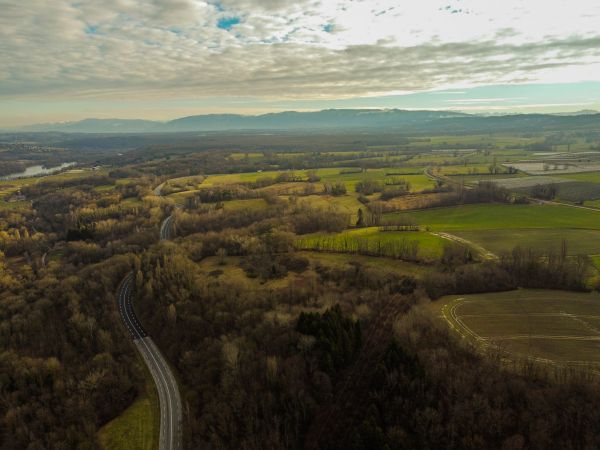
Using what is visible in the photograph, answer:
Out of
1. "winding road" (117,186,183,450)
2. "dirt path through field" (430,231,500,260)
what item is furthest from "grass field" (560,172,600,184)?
"winding road" (117,186,183,450)

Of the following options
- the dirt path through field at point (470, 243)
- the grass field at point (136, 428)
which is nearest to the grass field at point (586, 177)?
the dirt path through field at point (470, 243)

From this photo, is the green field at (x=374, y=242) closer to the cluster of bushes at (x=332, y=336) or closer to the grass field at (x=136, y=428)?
the cluster of bushes at (x=332, y=336)

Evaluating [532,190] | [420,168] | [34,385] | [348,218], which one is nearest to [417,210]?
[348,218]

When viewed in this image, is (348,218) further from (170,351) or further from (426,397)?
(426,397)

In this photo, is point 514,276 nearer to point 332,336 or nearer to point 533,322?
point 533,322

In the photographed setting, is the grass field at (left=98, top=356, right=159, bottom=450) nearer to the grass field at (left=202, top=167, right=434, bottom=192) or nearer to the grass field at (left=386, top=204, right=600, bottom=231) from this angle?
the grass field at (left=386, top=204, right=600, bottom=231)

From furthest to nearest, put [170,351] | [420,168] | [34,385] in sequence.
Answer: [420,168] < [170,351] < [34,385]

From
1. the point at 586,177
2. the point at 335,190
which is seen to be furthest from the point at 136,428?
the point at 586,177
